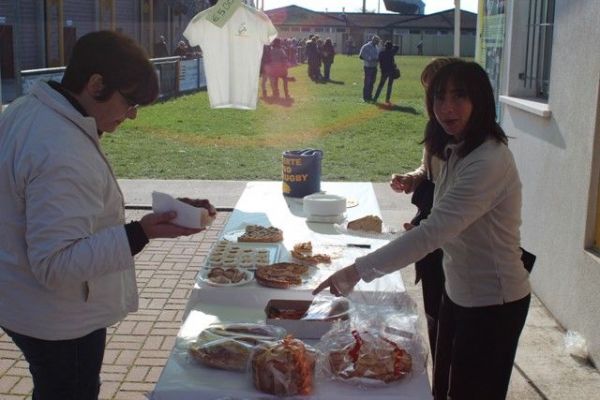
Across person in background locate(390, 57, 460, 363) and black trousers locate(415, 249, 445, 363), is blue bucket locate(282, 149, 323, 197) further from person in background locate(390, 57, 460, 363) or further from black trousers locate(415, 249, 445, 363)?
black trousers locate(415, 249, 445, 363)

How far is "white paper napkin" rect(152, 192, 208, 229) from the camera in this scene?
6.48 ft

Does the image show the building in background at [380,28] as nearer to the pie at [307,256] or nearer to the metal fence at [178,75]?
the metal fence at [178,75]

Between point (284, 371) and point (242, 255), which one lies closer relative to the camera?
point (284, 371)

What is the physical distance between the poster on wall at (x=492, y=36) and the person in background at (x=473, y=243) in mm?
3833

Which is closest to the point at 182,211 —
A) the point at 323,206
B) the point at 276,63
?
the point at 323,206

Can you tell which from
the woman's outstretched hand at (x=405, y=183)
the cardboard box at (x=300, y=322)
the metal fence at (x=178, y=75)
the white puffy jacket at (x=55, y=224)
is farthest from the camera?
the metal fence at (x=178, y=75)

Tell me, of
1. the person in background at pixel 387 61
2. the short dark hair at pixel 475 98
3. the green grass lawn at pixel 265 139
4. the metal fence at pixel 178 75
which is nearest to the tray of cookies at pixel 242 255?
the short dark hair at pixel 475 98

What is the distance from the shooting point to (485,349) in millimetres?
2375

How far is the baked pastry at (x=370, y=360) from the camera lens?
6.59 ft

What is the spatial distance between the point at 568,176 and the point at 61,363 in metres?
3.37

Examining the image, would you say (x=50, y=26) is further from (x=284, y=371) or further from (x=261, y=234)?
(x=284, y=371)

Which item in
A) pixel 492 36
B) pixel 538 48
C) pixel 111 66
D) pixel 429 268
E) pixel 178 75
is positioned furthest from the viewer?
pixel 178 75

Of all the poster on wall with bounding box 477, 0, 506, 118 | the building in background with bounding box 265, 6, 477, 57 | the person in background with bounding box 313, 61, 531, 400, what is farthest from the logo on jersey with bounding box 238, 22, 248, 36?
the building in background with bounding box 265, 6, 477, 57

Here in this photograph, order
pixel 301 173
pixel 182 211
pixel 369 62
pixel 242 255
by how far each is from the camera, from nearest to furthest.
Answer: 1. pixel 182 211
2. pixel 242 255
3. pixel 301 173
4. pixel 369 62
